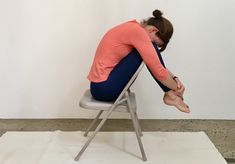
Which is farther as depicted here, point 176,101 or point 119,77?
point 176,101

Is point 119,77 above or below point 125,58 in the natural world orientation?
below

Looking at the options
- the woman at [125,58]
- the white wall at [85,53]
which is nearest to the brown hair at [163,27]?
the woman at [125,58]

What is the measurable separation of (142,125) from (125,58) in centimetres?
97

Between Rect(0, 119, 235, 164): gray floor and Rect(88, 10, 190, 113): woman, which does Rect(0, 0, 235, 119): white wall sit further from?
Rect(88, 10, 190, 113): woman

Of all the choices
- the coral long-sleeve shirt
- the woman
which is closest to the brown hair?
the woman

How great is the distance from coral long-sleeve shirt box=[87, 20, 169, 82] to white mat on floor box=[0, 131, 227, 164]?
54cm

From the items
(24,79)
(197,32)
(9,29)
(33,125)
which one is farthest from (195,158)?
(9,29)

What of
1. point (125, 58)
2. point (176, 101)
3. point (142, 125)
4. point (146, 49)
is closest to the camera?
point (146, 49)

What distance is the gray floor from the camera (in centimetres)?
270

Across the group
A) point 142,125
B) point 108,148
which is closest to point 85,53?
point 142,125

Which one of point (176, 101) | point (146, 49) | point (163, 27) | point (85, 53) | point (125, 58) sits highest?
point (163, 27)

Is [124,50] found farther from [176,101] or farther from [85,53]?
[85,53]

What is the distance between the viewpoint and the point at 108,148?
227 centimetres

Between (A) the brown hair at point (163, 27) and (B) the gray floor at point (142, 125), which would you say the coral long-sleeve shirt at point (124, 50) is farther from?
(B) the gray floor at point (142, 125)
